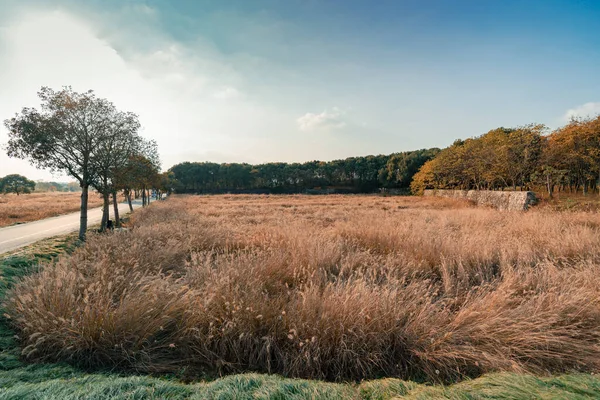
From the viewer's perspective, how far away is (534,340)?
119 inches

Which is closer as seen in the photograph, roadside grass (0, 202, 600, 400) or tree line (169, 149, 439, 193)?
roadside grass (0, 202, 600, 400)

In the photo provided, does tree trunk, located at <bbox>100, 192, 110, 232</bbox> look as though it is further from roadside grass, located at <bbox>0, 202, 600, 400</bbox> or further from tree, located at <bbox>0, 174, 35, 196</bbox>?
tree, located at <bbox>0, 174, 35, 196</bbox>

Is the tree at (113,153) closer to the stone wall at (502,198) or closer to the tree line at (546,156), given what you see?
the stone wall at (502,198)

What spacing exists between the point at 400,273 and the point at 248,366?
3537 mm

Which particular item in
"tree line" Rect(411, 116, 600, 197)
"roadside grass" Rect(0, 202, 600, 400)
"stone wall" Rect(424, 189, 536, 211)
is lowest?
"stone wall" Rect(424, 189, 536, 211)

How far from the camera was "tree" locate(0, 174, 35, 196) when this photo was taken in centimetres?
8250

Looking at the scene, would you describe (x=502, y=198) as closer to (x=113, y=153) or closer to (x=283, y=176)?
(x=113, y=153)

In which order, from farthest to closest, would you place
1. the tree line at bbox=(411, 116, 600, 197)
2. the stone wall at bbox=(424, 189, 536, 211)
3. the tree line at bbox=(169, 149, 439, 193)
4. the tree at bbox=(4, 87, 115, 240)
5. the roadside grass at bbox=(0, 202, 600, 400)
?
the tree line at bbox=(169, 149, 439, 193), the tree line at bbox=(411, 116, 600, 197), the stone wall at bbox=(424, 189, 536, 211), the tree at bbox=(4, 87, 115, 240), the roadside grass at bbox=(0, 202, 600, 400)

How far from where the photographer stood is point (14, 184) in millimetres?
84938

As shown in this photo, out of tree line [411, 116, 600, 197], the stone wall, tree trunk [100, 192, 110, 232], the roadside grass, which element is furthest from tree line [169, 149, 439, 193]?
the roadside grass

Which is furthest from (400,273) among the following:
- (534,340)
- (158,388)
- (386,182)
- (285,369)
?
(386,182)

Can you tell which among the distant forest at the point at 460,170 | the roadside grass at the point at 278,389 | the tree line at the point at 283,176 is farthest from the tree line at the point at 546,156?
the tree line at the point at 283,176

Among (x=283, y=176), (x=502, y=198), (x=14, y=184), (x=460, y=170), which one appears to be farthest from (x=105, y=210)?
(x=14, y=184)

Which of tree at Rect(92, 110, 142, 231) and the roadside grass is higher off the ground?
tree at Rect(92, 110, 142, 231)
